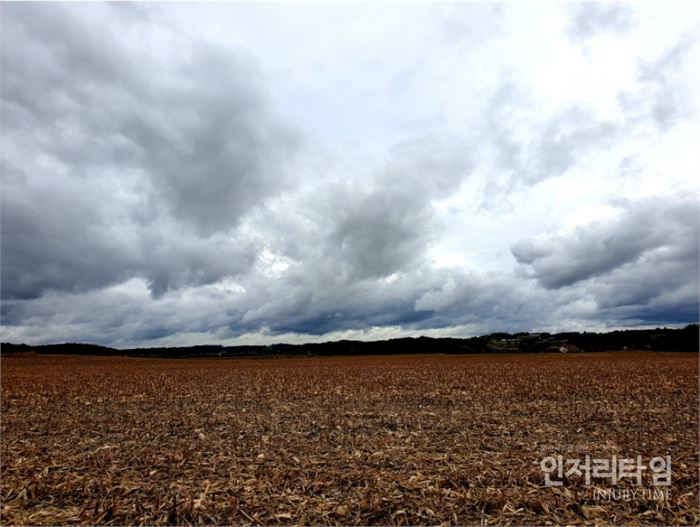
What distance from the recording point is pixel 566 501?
23.5 ft

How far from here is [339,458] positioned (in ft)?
32.7

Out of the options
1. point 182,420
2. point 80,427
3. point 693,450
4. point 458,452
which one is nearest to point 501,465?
point 458,452

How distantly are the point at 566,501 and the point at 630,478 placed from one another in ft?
7.43

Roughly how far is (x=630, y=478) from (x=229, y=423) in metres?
12.1

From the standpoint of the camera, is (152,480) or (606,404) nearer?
(152,480)

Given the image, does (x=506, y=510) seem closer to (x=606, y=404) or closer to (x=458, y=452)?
(x=458, y=452)

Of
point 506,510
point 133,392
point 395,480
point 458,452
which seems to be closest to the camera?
point 506,510

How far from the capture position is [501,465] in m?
9.10

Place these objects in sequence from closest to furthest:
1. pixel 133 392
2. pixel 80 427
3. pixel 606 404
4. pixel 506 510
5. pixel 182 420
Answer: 1. pixel 506 510
2. pixel 80 427
3. pixel 182 420
4. pixel 606 404
5. pixel 133 392

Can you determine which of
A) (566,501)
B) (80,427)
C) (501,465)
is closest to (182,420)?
(80,427)

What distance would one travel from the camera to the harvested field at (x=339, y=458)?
6930 millimetres

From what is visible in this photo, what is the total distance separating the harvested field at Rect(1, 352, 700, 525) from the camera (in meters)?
6.93

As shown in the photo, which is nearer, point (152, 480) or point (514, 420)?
point (152, 480)

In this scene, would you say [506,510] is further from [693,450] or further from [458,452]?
[693,450]
